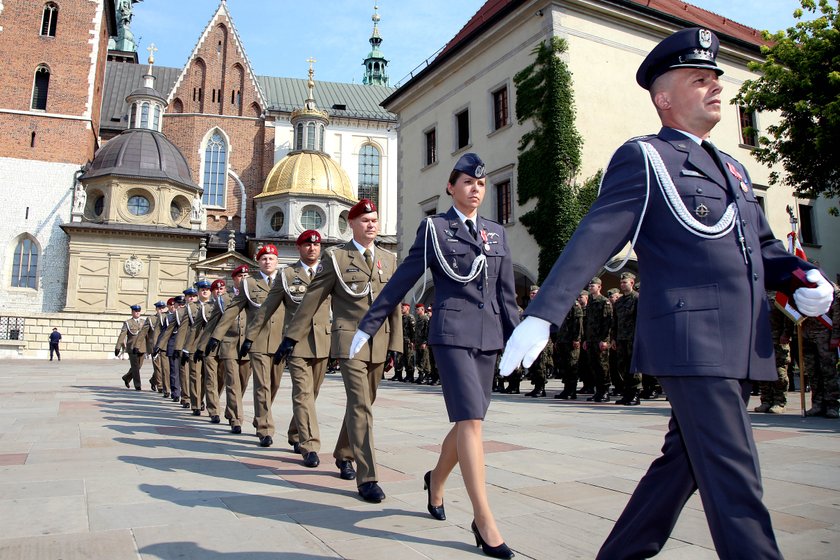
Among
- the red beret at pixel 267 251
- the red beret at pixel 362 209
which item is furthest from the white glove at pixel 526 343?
the red beret at pixel 267 251

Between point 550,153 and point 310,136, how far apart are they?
105 feet

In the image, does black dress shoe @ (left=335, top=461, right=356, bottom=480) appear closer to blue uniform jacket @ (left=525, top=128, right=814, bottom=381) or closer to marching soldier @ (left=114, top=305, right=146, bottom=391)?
blue uniform jacket @ (left=525, top=128, right=814, bottom=381)

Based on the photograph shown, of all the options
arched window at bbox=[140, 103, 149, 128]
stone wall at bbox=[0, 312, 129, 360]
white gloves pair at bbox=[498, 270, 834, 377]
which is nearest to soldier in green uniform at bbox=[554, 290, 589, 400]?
white gloves pair at bbox=[498, 270, 834, 377]

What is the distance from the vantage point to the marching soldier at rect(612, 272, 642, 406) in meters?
11.1

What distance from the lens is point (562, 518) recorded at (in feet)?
12.5

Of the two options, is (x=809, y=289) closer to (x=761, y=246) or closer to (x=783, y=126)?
(x=761, y=246)

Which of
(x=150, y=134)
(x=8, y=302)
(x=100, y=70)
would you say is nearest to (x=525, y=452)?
(x=8, y=302)

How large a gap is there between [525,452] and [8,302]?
40.7 metres

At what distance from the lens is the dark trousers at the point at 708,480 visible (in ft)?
6.45

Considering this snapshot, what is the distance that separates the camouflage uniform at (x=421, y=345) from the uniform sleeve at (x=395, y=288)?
14.8 metres

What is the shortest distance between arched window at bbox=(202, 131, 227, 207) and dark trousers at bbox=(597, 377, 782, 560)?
51605 mm

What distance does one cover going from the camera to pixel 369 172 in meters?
56.3

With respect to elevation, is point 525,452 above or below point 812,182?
below

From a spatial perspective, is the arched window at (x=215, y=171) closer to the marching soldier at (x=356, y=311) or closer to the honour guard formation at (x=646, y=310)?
the honour guard formation at (x=646, y=310)
